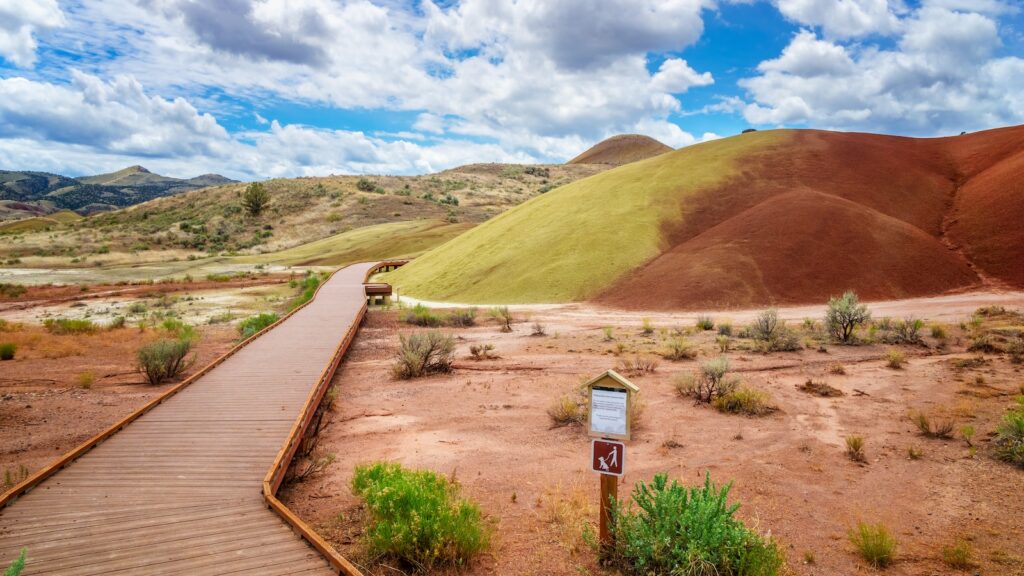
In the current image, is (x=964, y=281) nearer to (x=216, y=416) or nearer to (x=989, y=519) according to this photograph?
(x=989, y=519)

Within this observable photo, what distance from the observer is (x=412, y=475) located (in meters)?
6.00

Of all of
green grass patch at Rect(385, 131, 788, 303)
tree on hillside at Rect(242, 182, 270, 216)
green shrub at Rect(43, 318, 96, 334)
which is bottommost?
green shrub at Rect(43, 318, 96, 334)

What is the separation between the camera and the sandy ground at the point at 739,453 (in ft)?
18.1

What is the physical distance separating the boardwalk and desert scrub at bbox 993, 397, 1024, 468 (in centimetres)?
837

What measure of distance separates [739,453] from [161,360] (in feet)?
38.9

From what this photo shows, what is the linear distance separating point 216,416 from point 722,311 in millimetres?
18362

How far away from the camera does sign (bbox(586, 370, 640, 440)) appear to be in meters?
4.63

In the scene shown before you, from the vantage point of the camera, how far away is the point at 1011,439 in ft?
23.8

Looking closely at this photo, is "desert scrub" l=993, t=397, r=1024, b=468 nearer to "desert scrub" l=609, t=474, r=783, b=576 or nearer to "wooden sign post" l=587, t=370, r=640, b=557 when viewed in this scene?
"desert scrub" l=609, t=474, r=783, b=576

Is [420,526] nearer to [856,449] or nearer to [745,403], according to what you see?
[856,449]

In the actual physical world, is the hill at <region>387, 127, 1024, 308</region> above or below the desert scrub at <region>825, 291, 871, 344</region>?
above

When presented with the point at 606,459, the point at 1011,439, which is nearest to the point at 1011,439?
the point at 1011,439

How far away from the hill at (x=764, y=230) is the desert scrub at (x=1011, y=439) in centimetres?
1450

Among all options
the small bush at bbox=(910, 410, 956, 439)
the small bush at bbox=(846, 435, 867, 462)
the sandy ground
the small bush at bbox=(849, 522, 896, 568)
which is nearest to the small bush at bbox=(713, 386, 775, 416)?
the sandy ground
